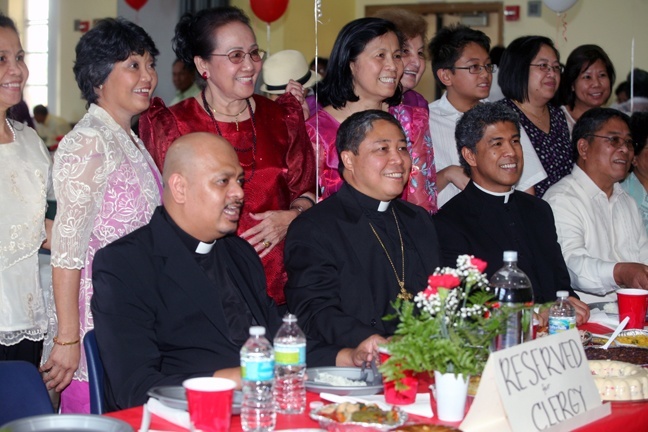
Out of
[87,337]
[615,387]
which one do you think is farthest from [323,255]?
[615,387]

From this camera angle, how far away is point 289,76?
4324mm

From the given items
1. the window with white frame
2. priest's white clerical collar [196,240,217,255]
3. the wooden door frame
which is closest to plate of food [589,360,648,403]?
priest's white clerical collar [196,240,217,255]

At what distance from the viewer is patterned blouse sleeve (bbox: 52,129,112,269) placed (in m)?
2.96

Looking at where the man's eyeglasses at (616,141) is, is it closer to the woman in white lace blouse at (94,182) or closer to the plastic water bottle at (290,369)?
the woman in white lace blouse at (94,182)

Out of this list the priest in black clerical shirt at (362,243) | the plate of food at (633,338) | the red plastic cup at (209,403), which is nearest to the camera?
the red plastic cup at (209,403)

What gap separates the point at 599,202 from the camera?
4.46m

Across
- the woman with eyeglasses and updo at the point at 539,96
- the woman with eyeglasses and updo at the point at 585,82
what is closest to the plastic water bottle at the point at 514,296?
the woman with eyeglasses and updo at the point at 539,96

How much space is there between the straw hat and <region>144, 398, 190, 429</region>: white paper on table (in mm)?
2301

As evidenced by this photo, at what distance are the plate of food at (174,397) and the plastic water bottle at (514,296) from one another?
2.36ft

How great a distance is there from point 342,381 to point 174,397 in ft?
1.54

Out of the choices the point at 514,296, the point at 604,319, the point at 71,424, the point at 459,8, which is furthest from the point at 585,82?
the point at 459,8

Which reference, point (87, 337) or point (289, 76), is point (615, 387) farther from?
point (289, 76)

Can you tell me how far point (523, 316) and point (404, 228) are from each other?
42.5 inches

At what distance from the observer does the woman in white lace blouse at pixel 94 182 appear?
297 centimetres
